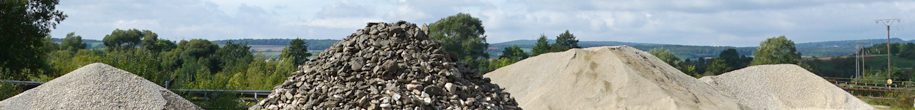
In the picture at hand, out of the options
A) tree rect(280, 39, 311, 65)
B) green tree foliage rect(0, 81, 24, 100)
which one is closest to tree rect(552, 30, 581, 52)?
tree rect(280, 39, 311, 65)

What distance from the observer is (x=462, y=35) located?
174ft

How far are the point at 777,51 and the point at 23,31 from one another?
44.4 metres

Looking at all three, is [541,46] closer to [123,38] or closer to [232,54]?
[232,54]

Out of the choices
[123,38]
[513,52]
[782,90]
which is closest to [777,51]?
[513,52]

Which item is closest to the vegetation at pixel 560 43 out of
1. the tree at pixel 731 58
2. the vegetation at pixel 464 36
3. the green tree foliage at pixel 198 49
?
the vegetation at pixel 464 36

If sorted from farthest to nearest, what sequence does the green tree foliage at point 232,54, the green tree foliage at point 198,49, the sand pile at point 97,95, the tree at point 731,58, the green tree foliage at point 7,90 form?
the tree at point 731,58, the green tree foliage at point 198,49, the green tree foliage at point 232,54, the green tree foliage at point 7,90, the sand pile at point 97,95

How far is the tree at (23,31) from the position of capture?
876 inches

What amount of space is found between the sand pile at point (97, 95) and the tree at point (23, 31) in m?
10.4

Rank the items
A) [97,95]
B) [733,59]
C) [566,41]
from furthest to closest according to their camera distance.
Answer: [733,59] → [566,41] → [97,95]

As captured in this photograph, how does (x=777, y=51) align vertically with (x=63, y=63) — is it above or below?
below

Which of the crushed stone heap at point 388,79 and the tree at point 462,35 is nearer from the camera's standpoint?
the crushed stone heap at point 388,79

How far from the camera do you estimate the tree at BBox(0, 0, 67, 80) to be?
22.2 m

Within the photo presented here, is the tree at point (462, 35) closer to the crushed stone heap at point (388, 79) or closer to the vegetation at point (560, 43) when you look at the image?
the vegetation at point (560, 43)

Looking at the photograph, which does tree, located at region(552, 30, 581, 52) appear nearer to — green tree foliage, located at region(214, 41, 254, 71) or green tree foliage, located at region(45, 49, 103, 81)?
green tree foliage, located at region(214, 41, 254, 71)
